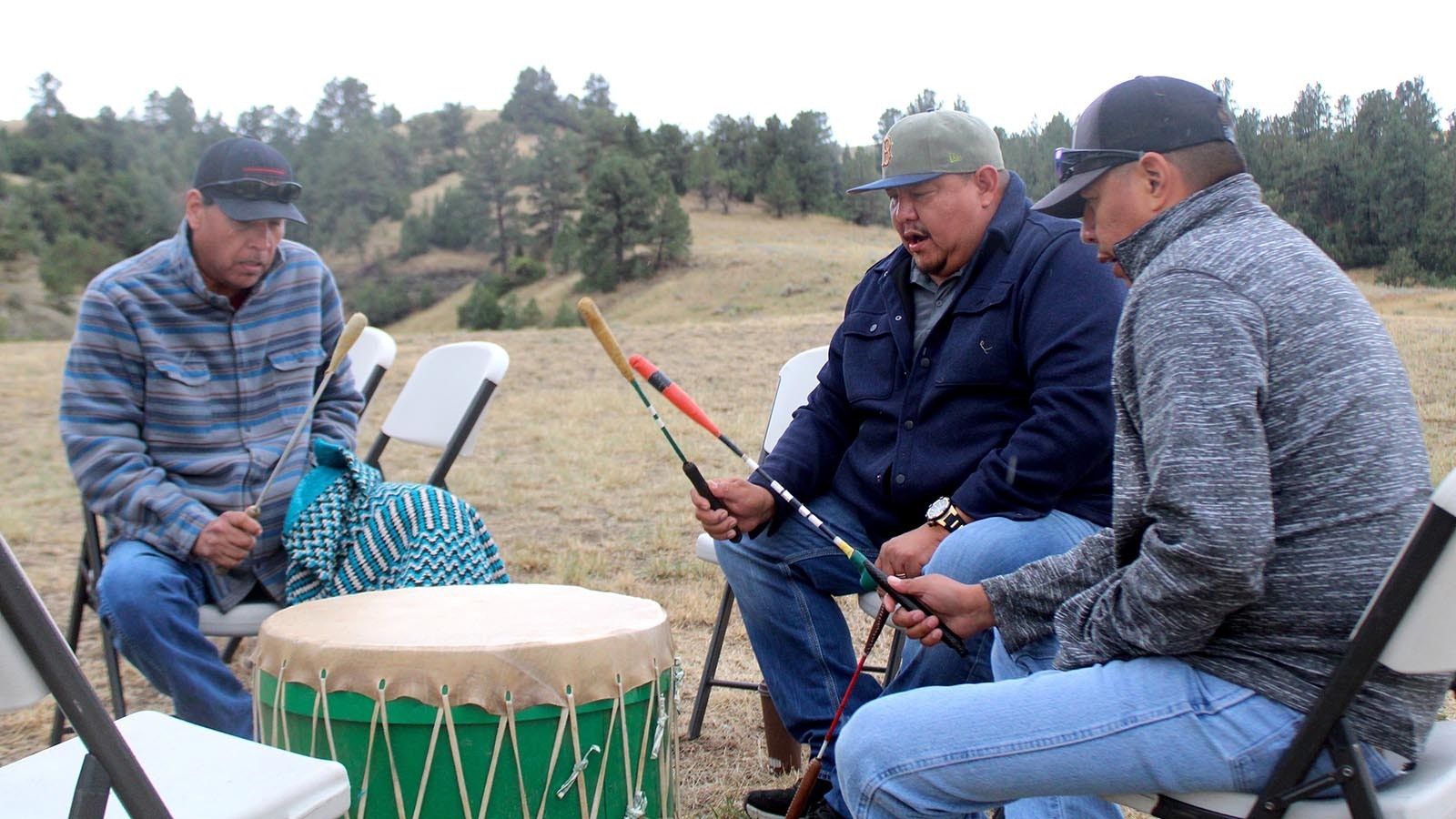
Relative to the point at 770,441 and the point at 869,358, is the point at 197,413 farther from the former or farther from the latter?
the point at 869,358

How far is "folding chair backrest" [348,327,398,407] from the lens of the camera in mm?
4219

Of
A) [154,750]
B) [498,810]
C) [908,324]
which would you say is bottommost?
[498,810]

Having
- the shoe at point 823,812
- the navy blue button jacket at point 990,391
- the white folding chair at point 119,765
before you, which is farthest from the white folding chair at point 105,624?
the shoe at point 823,812

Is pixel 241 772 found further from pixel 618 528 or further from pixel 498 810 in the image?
pixel 618 528

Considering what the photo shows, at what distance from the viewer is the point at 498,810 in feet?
6.91

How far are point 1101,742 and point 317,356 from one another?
2614mm

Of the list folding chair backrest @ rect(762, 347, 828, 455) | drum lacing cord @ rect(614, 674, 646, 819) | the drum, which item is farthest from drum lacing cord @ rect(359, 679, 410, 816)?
folding chair backrest @ rect(762, 347, 828, 455)

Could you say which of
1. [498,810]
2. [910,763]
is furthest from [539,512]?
[910,763]

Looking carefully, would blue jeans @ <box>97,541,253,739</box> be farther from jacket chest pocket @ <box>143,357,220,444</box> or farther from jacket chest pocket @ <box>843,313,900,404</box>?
jacket chest pocket @ <box>843,313,900,404</box>

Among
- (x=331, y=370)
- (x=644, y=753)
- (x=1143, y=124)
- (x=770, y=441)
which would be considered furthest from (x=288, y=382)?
(x=1143, y=124)

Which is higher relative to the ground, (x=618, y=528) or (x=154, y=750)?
(x=154, y=750)

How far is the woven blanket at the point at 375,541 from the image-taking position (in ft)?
10.1

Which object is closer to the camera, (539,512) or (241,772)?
(241,772)

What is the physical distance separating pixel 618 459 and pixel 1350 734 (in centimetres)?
679
